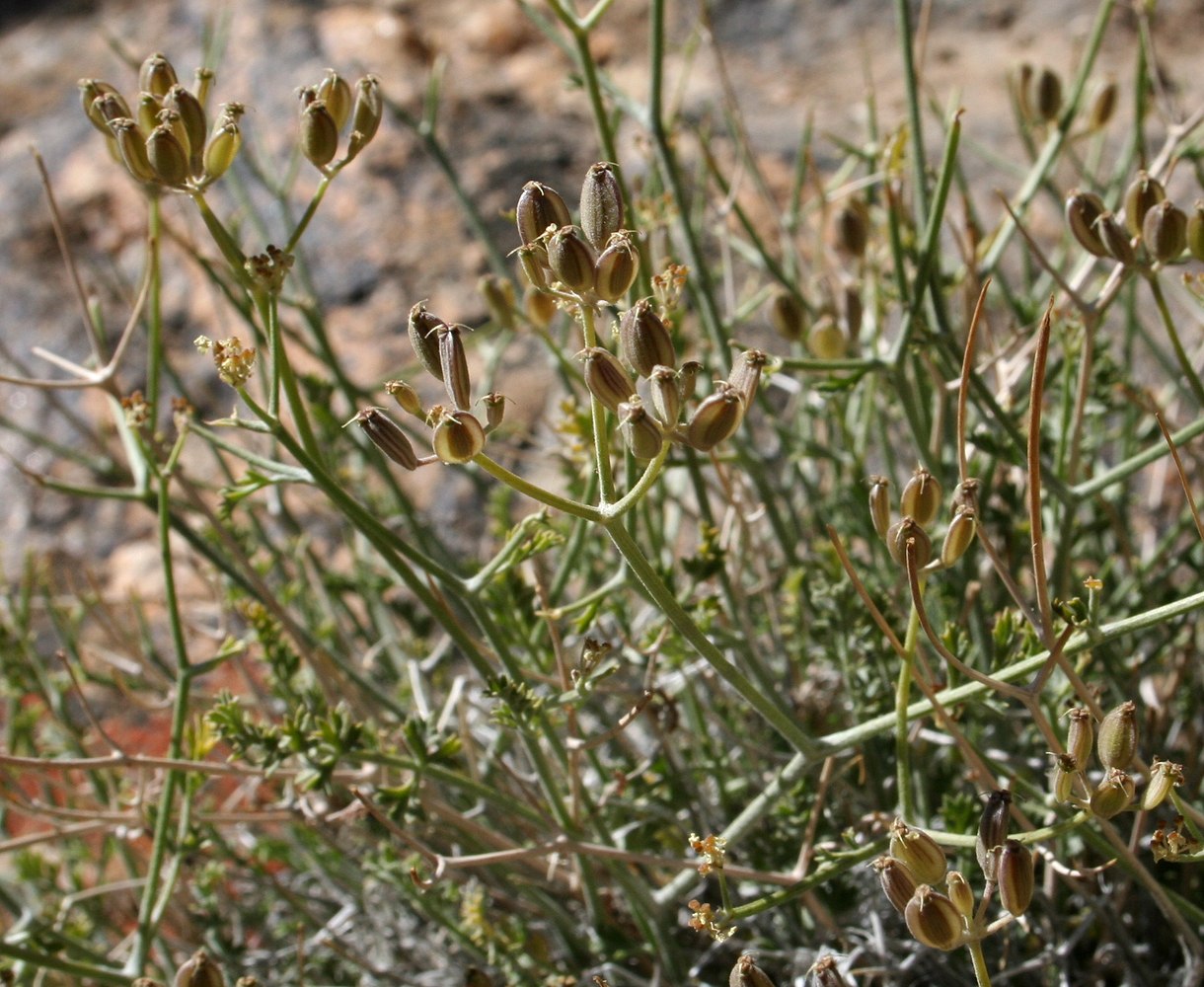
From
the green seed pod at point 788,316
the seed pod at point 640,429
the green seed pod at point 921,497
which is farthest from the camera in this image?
the green seed pod at point 788,316

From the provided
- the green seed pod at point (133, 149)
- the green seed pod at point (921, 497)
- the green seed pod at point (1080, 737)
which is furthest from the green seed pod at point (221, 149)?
the green seed pod at point (1080, 737)

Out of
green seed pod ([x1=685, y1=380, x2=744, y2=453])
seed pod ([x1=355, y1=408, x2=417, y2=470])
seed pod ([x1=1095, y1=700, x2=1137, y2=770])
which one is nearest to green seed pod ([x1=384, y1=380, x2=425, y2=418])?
seed pod ([x1=355, y1=408, x2=417, y2=470])

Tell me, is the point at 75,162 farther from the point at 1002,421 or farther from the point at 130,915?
the point at 1002,421

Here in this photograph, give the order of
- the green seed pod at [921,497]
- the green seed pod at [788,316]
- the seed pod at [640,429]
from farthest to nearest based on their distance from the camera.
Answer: the green seed pod at [788,316]
the green seed pod at [921,497]
the seed pod at [640,429]

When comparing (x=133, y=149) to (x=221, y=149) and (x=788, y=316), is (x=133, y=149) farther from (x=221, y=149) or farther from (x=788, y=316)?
(x=788, y=316)

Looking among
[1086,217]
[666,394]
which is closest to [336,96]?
[666,394]

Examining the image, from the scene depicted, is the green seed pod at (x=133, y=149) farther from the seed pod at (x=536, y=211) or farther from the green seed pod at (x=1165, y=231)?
the green seed pod at (x=1165, y=231)

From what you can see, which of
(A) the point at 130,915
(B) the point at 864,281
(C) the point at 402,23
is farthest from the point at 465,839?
(C) the point at 402,23
